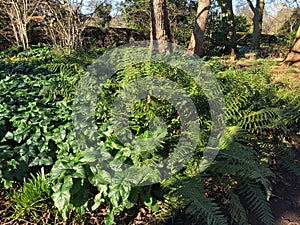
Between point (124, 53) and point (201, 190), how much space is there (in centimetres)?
141

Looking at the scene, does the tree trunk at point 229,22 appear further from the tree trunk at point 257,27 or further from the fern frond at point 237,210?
the fern frond at point 237,210

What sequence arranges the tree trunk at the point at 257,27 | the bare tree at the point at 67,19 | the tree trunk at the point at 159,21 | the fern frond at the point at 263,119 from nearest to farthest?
the fern frond at the point at 263,119, the tree trunk at the point at 159,21, the bare tree at the point at 67,19, the tree trunk at the point at 257,27

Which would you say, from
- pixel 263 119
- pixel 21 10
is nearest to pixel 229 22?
pixel 21 10

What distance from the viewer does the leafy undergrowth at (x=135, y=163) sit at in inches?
65.4

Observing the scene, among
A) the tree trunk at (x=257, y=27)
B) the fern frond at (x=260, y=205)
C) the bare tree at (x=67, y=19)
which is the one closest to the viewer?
the fern frond at (x=260, y=205)

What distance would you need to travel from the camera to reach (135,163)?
1.74 meters

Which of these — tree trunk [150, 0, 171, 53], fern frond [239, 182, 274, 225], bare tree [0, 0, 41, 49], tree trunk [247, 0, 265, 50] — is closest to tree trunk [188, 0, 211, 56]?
tree trunk [150, 0, 171, 53]

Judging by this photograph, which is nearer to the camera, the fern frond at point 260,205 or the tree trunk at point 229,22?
the fern frond at point 260,205

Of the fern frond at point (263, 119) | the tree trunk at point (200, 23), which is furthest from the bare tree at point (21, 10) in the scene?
the fern frond at point (263, 119)

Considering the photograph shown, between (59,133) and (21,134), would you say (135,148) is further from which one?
(21,134)

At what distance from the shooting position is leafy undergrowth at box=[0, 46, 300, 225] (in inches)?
65.4

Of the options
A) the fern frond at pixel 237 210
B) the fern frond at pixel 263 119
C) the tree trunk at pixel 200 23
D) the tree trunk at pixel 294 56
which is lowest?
the fern frond at pixel 237 210

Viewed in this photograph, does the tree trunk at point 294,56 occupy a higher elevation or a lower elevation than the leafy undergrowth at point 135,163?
higher

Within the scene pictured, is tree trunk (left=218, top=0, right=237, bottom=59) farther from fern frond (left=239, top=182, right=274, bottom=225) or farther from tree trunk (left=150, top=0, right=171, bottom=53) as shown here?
fern frond (left=239, top=182, right=274, bottom=225)
